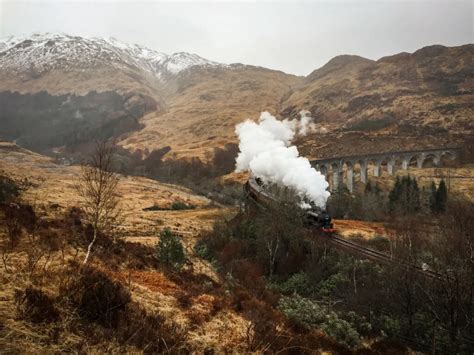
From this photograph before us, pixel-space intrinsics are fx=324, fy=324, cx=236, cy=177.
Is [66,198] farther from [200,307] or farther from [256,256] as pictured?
[200,307]

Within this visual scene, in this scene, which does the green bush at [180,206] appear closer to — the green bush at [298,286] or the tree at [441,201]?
the green bush at [298,286]

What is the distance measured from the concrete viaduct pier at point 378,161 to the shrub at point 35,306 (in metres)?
81.5

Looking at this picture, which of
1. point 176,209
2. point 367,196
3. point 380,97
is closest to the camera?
point 367,196

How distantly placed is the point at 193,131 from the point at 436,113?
12110 centimetres

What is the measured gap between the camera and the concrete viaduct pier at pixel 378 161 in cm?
8925

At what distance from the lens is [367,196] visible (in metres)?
64.9

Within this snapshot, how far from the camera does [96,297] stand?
7.98m

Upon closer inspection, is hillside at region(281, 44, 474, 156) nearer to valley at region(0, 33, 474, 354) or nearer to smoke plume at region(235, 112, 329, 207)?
valley at region(0, 33, 474, 354)

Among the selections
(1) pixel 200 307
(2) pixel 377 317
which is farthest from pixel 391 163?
(1) pixel 200 307

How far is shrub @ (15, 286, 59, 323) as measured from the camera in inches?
263

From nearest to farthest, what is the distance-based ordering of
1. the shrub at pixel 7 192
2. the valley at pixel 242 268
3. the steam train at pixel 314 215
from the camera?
the valley at pixel 242 268, the steam train at pixel 314 215, the shrub at pixel 7 192

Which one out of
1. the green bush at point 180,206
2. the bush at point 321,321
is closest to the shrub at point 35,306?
the bush at point 321,321

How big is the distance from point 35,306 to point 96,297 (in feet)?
4.48

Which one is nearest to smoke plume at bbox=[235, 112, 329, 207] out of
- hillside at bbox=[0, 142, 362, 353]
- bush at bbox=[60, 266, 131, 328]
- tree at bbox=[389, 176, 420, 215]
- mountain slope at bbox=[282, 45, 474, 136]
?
hillside at bbox=[0, 142, 362, 353]
